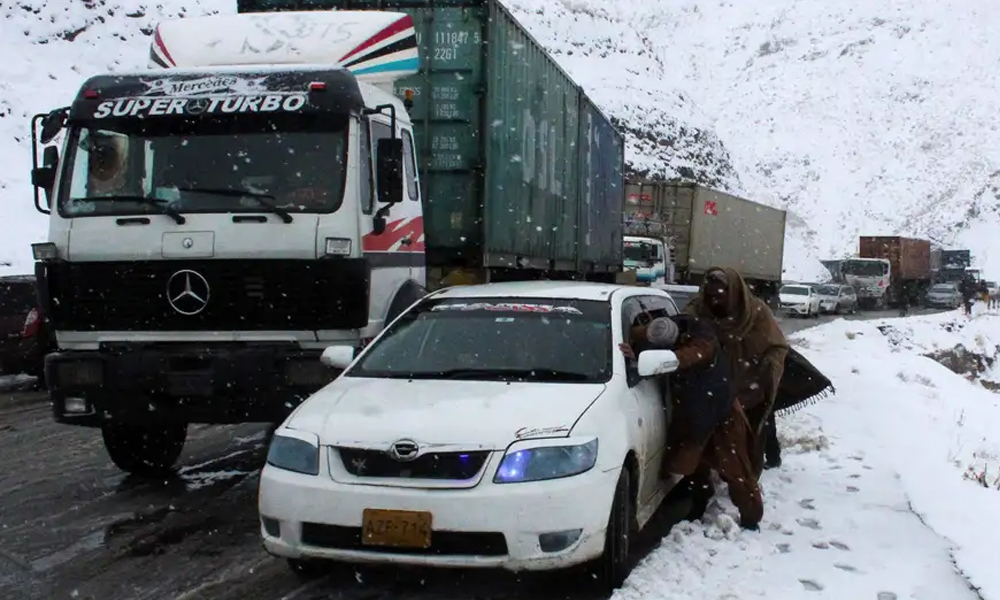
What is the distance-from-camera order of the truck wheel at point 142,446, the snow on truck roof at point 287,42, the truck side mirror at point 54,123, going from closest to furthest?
the truck side mirror at point 54,123 → the truck wheel at point 142,446 → the snow on truck roof at point 287,42

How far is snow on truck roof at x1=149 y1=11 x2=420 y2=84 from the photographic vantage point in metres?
7.66

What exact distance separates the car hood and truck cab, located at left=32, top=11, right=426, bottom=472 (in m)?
1.36

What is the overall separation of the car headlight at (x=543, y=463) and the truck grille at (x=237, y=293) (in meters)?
2.43

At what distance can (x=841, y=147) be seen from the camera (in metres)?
85.0

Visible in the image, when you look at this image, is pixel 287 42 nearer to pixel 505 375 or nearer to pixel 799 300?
pixel 505 375

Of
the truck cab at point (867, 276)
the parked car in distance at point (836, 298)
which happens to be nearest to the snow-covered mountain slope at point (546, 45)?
the truck cab at point (867, 276)

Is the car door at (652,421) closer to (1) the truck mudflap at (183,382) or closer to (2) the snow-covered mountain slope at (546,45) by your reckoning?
(1) the truck mudflap at (183,382)

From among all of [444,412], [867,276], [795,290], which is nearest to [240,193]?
[444,412]

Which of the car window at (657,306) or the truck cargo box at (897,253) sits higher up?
the car window at (657,306)

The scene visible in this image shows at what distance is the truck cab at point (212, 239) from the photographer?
6.66 meters

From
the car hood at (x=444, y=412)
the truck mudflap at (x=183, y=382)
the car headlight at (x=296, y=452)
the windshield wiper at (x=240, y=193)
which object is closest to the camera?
the car hood at (x=444, y=412)

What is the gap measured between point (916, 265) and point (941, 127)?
38.8 meters

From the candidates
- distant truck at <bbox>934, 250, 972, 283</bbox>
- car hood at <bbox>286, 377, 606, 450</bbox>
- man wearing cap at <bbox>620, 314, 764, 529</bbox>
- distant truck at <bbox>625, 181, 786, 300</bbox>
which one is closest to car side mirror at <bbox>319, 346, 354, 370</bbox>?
car hood at <bbox>286, 377, 606, 450</bbox>

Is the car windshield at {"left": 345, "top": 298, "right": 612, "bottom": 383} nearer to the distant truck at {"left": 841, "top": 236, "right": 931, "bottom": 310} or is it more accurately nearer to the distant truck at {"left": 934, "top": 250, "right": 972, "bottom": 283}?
the distant truck at {"left": 841, "top": 236, "right": 931, "bottom": 310}
